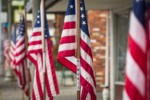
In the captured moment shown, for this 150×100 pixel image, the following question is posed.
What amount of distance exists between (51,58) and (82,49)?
8.67 feet

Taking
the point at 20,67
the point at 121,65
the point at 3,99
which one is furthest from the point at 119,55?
the point at 3,99

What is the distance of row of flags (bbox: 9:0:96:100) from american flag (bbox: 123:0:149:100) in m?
3.06

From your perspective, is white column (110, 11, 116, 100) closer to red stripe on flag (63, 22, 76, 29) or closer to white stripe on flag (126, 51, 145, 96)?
red stripe on flag (63, 22, 76, 29)

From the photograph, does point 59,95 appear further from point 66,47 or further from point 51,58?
point 66,47

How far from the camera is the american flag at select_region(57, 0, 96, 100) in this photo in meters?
10.1

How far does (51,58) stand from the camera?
41.6 feet

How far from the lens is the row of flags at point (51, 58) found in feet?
33.2

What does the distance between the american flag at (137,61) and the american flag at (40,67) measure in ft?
17.9

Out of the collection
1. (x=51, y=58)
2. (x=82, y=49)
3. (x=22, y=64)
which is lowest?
(x=22, y=64)

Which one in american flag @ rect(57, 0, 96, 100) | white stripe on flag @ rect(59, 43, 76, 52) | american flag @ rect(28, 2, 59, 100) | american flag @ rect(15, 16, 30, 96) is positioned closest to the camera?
american flag @ rect(57, 0, 96, 100)

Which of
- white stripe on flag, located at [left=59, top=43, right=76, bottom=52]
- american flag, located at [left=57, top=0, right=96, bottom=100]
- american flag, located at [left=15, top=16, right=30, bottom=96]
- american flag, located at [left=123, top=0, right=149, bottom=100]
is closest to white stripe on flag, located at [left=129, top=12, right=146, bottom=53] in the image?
american flag, located at [left=123, top=0, right=149, bottom=100]

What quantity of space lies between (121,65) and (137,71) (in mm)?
10428

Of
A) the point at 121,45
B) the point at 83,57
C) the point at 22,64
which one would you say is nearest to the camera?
the point at 83,57

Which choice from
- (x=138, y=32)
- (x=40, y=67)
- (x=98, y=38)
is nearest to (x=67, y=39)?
(x=40, y=67)
